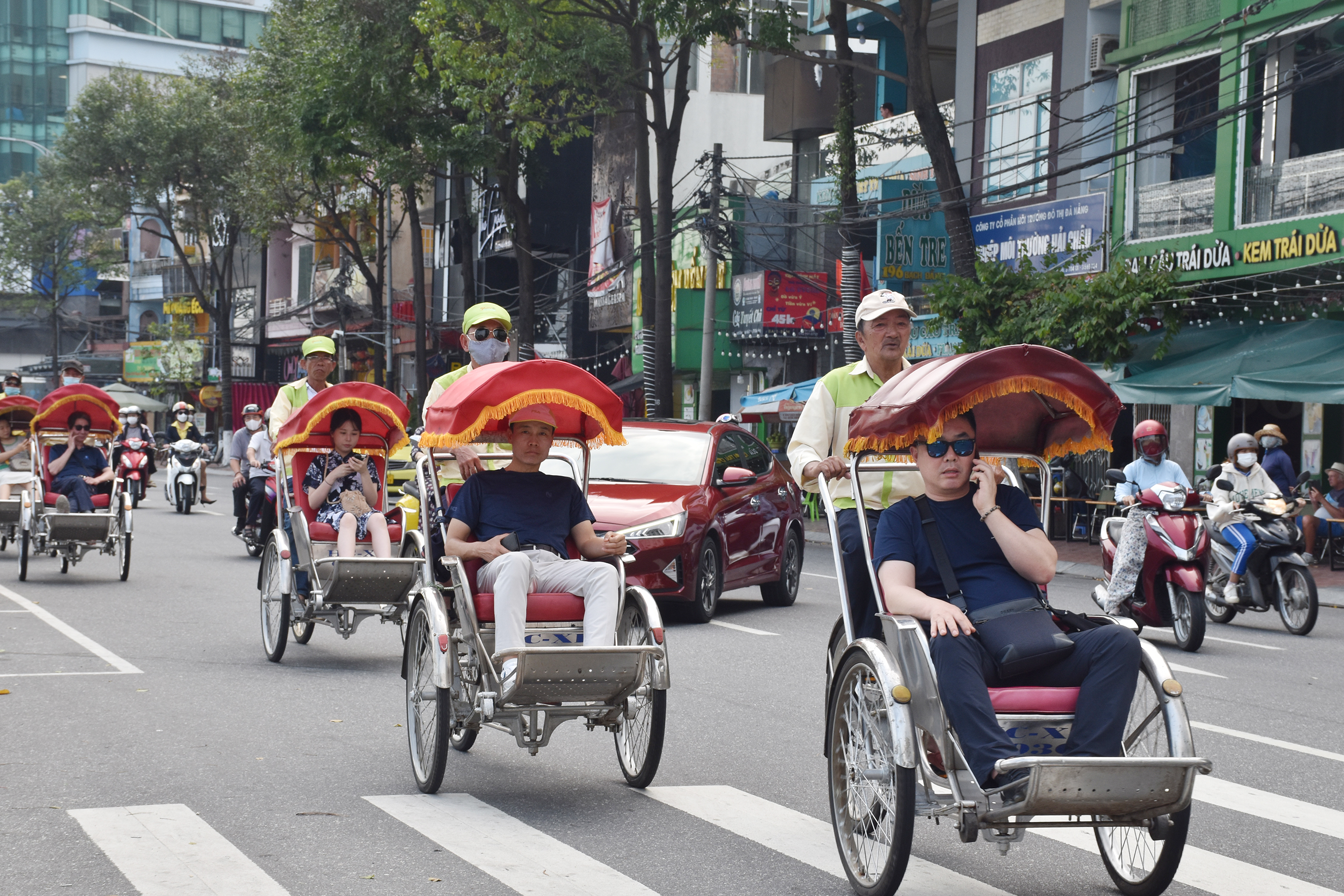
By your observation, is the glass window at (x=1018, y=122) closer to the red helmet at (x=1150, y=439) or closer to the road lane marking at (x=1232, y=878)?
the red helmet at (x=1150, y=439)

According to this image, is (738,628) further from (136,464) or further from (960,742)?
(136,464)

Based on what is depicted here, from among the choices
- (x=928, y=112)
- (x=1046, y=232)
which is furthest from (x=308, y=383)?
(x=1046, y=232)

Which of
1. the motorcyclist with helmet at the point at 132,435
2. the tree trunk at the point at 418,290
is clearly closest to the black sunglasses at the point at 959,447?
the motorcyclist with helmet at the point at 132,435

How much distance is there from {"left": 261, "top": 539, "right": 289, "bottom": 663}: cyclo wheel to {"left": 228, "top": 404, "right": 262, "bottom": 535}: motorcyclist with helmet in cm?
790

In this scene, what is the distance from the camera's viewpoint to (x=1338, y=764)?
769 cm

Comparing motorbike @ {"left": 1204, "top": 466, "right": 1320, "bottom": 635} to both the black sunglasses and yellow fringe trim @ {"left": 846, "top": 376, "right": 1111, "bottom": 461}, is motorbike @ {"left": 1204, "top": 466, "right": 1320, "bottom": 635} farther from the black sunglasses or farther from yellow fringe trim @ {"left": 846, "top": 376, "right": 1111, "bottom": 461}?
the black sunglasses

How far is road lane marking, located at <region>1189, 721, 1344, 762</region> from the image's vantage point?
26.0 ft

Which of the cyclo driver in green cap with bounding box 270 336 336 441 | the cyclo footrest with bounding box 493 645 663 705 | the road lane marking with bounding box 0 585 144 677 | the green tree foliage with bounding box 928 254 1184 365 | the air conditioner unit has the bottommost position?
the road lane marking with bounding box 0 585 144 677

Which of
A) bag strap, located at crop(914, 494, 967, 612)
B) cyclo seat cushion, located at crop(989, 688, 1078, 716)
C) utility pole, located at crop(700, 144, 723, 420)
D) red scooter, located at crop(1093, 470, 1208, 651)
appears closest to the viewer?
cyclo seat cushion, located at crop(989, 688, 1078, 716)

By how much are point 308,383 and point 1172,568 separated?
21.9 feet

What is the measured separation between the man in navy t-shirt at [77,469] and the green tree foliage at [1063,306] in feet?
36.9

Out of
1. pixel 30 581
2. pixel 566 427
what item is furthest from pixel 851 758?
pixel 30 581

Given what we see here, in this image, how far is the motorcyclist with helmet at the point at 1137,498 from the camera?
12180 millimetres

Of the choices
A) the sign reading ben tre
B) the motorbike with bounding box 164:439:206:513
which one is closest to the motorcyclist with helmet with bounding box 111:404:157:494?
the motorbike with bounding box 164:439:206:513
